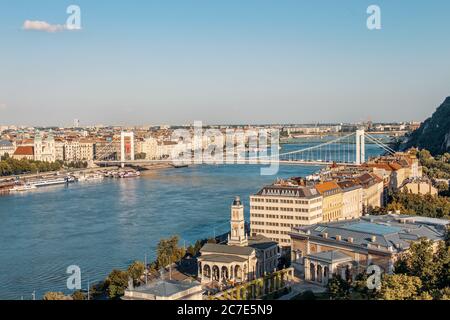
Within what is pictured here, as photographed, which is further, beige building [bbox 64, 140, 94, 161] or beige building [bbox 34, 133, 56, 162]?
beige building [bbox 64, 140, 94, 161]

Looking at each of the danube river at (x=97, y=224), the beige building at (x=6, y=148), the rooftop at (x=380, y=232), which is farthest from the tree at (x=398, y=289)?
the beige building at (x=6, y=148)

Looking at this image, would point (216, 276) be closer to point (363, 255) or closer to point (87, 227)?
point (363, 255)

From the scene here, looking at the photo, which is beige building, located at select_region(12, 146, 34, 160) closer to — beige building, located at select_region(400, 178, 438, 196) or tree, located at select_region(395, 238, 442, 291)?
beige building, located at select_region(400, 178, 438, 196)

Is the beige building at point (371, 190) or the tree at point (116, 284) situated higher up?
the beige building at point (371, 190)

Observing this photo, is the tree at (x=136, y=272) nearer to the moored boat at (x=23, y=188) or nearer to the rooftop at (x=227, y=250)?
the rooftop at (x=227, y=250)

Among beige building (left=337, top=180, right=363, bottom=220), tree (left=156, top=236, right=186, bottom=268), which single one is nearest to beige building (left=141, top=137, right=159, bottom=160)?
beige building (left=337, top=180, right=363, bottom=220)

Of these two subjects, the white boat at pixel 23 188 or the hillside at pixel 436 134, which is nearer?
the white boat at pixel 23 188
